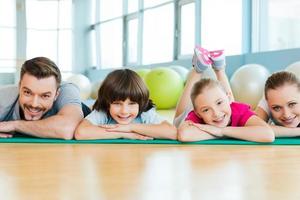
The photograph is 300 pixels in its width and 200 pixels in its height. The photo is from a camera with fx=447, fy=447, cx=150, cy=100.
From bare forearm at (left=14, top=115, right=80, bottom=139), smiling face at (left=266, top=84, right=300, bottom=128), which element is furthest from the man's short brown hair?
smiling face at (left=266, top=84, right=300, bottom=128)

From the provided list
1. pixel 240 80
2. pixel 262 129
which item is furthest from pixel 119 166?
pixel 240 80

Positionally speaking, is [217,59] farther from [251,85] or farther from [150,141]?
[251,85]

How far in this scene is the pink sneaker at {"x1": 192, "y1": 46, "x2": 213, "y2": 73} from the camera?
241 centimetres

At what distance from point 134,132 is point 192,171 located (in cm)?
73

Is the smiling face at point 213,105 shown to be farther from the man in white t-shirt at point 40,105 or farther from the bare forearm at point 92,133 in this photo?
the man in white t-shirt at point 40,105

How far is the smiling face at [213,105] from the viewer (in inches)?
73.4

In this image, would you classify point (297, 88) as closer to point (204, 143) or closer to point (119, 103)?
point (204, 143)

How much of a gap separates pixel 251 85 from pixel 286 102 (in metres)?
2.09

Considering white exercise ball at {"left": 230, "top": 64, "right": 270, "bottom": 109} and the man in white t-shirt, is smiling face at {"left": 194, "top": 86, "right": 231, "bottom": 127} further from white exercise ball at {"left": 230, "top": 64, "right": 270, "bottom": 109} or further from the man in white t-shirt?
white exercise ball at {"left": 230, "top": 64, "right": 270, "bottom": 109}

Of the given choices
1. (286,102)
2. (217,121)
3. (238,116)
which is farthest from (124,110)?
(286,102)

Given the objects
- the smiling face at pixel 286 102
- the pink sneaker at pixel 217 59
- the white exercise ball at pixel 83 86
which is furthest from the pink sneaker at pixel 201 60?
the white exercise ball at pixel 83 86

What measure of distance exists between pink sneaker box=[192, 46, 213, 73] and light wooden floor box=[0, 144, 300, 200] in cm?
72

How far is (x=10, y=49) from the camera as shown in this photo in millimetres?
9133

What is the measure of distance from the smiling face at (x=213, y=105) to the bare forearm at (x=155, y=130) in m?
0.15
